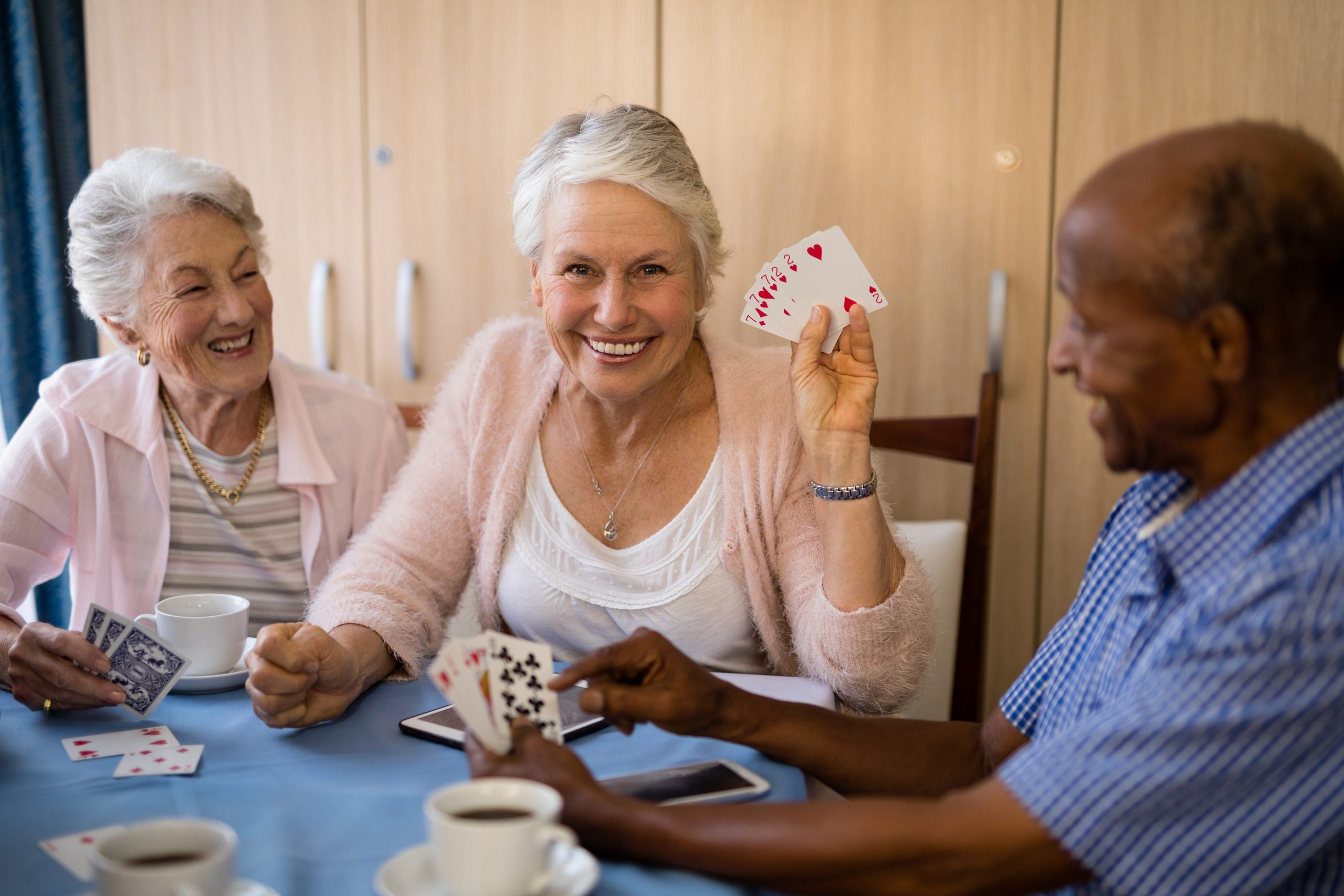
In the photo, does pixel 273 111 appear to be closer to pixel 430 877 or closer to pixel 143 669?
pixel 143 669

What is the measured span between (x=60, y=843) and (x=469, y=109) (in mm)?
2263

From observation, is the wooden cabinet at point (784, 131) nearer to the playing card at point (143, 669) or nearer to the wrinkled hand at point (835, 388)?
the wrinkled hand at point (835, 388)

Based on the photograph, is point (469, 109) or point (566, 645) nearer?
point (566, 645)

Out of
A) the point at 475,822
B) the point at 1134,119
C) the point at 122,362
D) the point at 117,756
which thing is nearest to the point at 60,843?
the point at 117,756

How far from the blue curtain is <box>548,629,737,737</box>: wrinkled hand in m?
2.47

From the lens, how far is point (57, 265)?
3041mm

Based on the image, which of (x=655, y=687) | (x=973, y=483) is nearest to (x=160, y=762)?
(x=655, y=687)

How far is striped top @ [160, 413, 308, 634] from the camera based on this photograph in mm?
2061

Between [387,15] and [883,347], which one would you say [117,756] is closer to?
[883,347]

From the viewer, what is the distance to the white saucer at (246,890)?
854mm

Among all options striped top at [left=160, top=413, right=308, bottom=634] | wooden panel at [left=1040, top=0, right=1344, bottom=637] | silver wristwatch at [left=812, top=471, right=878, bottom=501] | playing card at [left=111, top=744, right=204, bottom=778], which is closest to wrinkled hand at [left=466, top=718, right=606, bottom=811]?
playing card at [left=111, top=744, right=204, bottom=778]

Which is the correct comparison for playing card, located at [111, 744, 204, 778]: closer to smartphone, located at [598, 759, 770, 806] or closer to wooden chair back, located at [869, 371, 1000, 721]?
smartphone, located at [598, 759, 770, 806]

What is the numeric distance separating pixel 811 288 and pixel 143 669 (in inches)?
42.9

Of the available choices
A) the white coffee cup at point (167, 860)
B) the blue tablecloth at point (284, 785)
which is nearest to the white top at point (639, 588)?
the blue tablecloth at point (284, 785)
